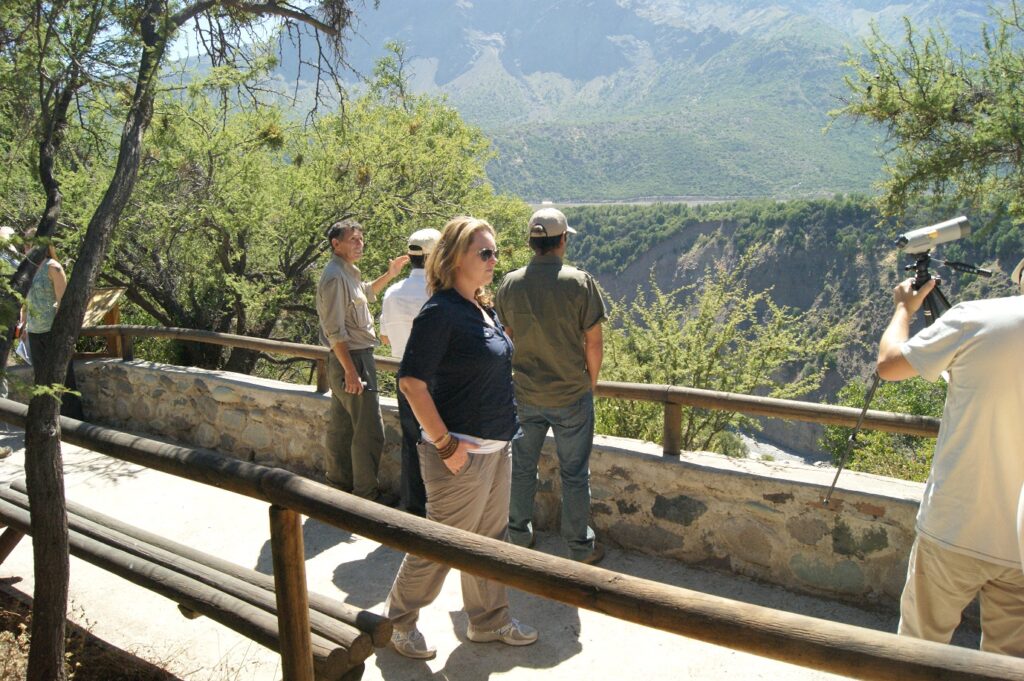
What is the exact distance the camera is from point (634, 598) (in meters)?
1.65

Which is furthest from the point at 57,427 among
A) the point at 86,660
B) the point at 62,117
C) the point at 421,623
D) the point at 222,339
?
the point at 222,339

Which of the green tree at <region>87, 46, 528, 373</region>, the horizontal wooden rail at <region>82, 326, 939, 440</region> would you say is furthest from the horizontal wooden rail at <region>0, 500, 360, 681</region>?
the green tree at <region>87, 46, 528, 373</region>

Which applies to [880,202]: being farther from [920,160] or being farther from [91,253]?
[91,253]

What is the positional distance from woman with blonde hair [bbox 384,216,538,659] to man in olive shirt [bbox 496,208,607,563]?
559 millimetres

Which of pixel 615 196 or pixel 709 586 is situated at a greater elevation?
pixel 615 196

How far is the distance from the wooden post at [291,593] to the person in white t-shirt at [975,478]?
1753mm

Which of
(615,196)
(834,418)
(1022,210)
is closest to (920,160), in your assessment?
(1022,210)

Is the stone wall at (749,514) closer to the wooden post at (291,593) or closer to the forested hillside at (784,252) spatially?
the wooden post at (291,593)

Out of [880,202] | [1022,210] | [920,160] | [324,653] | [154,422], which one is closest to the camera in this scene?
[324,653]

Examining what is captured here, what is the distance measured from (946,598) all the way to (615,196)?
146 metres

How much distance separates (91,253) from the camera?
2.42m

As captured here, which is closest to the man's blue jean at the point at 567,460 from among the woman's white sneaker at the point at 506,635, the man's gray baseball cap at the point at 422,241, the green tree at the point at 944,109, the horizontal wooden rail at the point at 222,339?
the woman's white sneaker at the point at 506,635

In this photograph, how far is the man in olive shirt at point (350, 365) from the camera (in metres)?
4.05

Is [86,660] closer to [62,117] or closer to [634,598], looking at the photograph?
[62,117]
